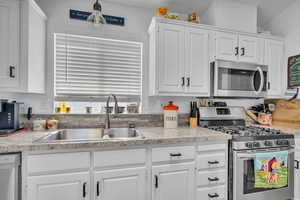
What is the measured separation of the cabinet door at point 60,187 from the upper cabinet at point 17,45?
851 mm

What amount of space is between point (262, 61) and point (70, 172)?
2.71m

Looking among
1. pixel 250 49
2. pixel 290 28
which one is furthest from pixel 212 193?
Answer: pixel 290 28

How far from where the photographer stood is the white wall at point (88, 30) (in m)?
1.90

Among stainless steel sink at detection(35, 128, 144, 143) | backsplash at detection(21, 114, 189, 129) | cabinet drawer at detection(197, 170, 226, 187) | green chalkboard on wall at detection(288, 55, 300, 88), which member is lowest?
cabinet drawer at detection(197, 170, 226, 187)

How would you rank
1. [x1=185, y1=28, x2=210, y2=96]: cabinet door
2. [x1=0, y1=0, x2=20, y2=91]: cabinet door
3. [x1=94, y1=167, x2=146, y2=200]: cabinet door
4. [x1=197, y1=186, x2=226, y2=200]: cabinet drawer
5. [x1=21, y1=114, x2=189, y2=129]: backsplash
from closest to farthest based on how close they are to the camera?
[x1=94, y1=167, x2=146, y2=200]: cabinet door
[x1=0, y1=0, x2=20, y2=91]: cabinet door
[x1=197, y1=186, x2=226, y2=200]: cabinet drawer
[x1=21, y1=114, x2=189, y2=129]: backsplash
[x1=185, y1=28, x2=210, y2=96]: cabinet door

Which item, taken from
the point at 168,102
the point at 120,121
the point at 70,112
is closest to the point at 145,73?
the point at 168,102

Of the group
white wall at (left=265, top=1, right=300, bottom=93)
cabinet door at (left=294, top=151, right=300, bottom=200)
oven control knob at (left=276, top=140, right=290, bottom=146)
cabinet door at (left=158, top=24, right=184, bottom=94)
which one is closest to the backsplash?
cabinet door at (left=158, top=24, right=184, bottom=94)

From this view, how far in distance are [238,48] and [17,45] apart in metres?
2.54

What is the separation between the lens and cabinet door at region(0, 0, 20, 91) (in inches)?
57.9

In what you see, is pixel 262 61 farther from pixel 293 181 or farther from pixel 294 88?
pixel 293 181

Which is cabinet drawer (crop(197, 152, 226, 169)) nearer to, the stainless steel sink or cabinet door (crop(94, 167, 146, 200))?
cabinet door (crop(94, 167, 146, 200))

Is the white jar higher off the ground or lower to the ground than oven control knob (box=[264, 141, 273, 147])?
higher

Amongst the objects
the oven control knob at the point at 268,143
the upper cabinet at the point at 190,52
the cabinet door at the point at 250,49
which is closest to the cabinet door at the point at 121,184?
the upper cabinet at the point at 190,52

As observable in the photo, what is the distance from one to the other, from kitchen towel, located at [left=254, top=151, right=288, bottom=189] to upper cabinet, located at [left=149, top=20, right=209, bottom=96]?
3.06 ft
